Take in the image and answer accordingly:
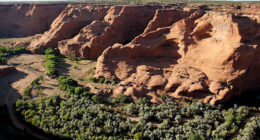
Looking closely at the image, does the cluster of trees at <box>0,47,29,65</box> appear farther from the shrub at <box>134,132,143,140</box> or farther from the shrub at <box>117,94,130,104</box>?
the shrub at <box>134,132,143,140</box>

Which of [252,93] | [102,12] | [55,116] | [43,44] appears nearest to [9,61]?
[43,44]

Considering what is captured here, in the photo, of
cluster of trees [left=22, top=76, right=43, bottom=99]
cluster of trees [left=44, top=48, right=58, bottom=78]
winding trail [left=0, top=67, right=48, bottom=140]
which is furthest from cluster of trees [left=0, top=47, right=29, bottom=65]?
cluster of trees [left=22, top=76, right=43, bottom=99]

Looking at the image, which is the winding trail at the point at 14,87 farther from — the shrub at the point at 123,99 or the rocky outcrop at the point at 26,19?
the rocky outcrop at the point at 26,19

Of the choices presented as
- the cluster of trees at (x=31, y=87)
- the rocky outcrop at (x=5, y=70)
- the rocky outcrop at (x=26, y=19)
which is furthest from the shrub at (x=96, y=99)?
the rocky outcrop at (x=26, y=19)

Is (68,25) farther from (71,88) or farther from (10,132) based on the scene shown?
(10,132)

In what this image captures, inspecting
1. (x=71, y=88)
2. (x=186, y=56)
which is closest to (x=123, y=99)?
(x=71, y=88)

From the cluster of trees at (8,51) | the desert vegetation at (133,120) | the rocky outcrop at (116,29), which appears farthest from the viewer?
the cluster of trees at (8,51)
